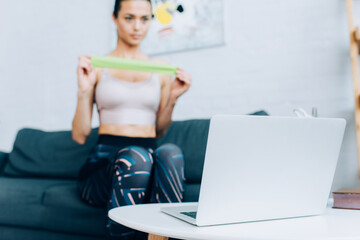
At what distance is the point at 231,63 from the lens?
203 centimetres

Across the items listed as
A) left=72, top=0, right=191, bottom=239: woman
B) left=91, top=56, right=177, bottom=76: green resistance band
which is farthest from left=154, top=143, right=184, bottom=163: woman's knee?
left=91, top=56, right=177, bottom=76: green resistance band

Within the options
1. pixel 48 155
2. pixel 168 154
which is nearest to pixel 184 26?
pixel 48 155

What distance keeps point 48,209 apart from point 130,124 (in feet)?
1.77

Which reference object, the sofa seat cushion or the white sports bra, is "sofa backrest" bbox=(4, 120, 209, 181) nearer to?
the sofa seat cushion

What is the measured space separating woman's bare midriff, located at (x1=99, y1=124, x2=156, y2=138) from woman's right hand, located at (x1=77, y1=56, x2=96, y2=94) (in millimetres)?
157

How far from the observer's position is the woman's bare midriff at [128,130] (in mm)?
1349

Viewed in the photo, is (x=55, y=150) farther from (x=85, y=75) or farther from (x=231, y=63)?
(x=231, y=63)

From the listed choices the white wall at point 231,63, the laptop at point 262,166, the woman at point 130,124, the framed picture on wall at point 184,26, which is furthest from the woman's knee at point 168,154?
the framed picture on wall at point 184,26

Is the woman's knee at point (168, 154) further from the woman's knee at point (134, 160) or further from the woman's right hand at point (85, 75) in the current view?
the woman's right hand at point (85, 75)

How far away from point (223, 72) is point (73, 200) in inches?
43.3

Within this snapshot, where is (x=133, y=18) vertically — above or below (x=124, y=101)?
above

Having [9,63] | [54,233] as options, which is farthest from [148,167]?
[9,63]

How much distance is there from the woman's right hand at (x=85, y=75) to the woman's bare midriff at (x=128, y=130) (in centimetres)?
16

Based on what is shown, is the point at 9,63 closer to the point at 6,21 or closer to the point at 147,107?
the point at 6,21
